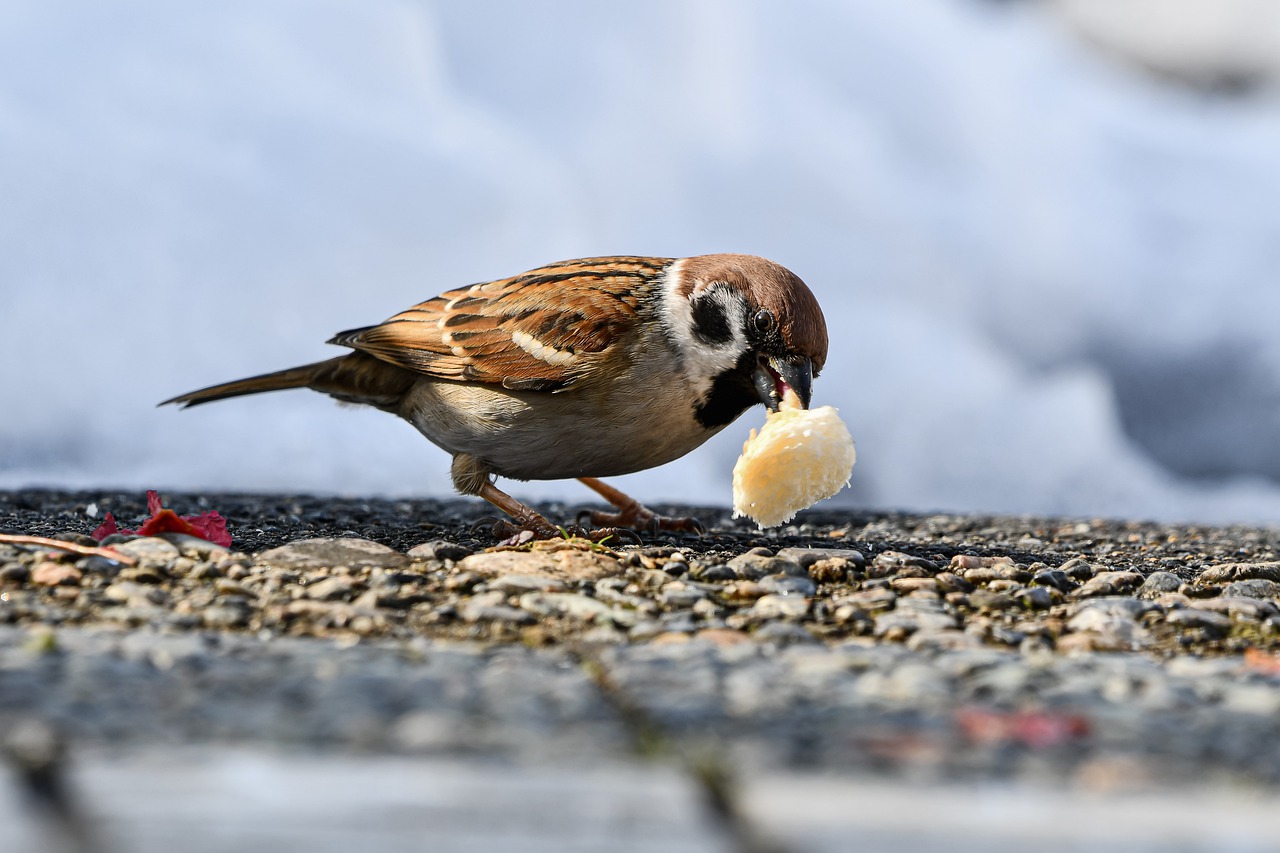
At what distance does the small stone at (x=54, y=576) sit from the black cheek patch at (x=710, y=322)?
2.54 meters

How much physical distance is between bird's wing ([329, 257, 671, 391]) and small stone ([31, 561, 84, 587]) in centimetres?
207

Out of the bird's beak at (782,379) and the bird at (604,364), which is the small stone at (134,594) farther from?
the bird's beak at (782,379)

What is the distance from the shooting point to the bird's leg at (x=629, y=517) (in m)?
6.26

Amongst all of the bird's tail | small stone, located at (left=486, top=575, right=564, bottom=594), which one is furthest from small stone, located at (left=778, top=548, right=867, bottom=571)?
the bird's tail

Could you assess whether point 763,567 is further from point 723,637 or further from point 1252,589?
point 1252,589

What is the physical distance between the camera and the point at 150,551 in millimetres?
4625

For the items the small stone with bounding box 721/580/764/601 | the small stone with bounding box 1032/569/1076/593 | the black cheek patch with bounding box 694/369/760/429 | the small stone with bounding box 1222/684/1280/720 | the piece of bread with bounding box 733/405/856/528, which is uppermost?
the black cheek patch with bounding box 694/369/760/429

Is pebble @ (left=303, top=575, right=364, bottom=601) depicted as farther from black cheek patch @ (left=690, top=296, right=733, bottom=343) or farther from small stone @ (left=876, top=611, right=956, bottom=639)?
black cheek patch @ (left=690, top=296, right=733, bottom=343)

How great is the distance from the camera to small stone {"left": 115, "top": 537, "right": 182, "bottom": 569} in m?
4.49

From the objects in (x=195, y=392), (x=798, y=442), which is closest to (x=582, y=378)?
(x=798, y=442)

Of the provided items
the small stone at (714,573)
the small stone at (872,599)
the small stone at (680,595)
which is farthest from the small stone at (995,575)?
the small stone at (680,595)

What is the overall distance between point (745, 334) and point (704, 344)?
0.19m

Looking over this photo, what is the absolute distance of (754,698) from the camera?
2.67m

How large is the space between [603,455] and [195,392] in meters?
2.84
